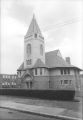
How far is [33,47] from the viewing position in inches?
1554

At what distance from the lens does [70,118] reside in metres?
9.27

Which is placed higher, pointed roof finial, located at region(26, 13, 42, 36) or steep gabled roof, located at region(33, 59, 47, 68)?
pointed roof finial, located at region(26, 13, 42, 36)

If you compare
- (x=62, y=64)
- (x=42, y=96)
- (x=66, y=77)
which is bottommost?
(x=42, y=96)

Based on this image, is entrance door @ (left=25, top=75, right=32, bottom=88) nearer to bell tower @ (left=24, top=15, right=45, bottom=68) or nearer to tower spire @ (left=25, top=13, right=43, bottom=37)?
bell tower @ (left=24, top=15, right=45, bottom=68)

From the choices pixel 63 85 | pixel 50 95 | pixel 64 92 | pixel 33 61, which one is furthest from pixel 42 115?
pixel 33 61

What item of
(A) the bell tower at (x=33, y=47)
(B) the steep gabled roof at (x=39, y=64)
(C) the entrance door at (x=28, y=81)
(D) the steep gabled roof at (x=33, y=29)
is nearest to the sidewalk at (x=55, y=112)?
(B) the steep gabled roof at (x=39, y=64)

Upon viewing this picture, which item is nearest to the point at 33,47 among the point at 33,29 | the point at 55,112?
the point at 33,29

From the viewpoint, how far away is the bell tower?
39.4 m

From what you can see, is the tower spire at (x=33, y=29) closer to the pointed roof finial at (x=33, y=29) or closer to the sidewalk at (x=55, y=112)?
the pointed roof finial at (x=33, y=29)

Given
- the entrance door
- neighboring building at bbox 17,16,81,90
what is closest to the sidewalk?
neighboring building at bbox 17,16,81,90

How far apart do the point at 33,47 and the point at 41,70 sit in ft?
21.8

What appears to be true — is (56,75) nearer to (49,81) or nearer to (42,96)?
(49,81)

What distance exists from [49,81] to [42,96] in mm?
16220

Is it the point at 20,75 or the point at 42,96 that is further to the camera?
the point at 20,75
